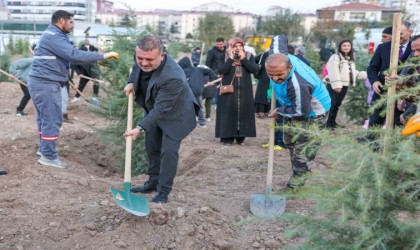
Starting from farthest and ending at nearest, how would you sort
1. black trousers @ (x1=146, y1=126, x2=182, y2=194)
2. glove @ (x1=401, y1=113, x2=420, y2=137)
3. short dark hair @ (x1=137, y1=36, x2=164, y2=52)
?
black trousers @ (x1=146, y1=126, x2=182, y2=194)
short dark hair @ (x1=137, y1=36, x2=164, y2=52)
glove @ (x1=401, y1=113, x2=420, y2=137)

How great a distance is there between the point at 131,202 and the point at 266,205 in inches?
43.2

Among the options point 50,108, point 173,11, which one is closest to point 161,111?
point 50,108

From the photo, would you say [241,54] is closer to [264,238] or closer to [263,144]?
[263,144]

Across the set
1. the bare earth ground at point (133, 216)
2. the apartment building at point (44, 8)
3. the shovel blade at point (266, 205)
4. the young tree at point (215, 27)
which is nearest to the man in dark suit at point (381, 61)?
the bare earth ground at point (133, 216)

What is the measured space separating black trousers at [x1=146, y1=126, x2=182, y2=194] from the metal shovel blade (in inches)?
13.2

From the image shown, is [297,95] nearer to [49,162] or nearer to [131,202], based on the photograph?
[131,202]

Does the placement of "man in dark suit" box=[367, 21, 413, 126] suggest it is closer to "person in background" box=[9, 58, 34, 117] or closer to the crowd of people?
the crowd of people

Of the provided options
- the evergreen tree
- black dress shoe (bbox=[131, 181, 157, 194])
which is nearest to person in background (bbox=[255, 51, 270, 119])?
black dress shoe (bbox=[131, 181, 157, 194])

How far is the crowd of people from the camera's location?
380 centimetres

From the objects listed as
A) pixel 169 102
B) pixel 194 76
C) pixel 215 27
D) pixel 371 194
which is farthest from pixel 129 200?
pixel 215 27

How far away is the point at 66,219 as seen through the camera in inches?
150

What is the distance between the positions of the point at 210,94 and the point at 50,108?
13.3 feet

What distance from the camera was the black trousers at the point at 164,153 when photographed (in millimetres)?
4000

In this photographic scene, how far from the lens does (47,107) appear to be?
5195 mm
